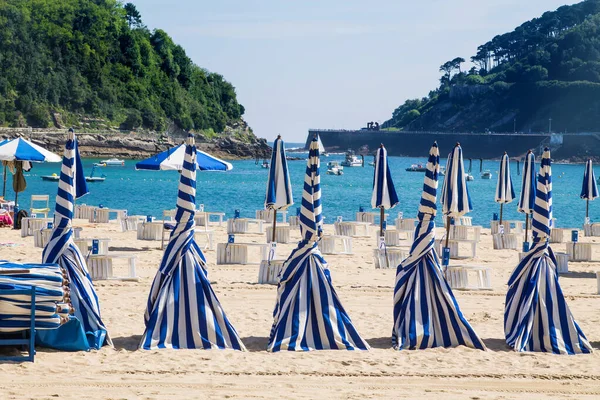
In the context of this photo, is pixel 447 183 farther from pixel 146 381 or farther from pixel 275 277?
pixel 146 381

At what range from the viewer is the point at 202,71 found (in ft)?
519

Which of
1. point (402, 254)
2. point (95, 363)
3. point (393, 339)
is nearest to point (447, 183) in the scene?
point (402, 254)

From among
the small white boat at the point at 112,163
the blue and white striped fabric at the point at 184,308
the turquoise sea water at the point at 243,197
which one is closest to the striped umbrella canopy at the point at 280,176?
the blue and white striped fabric at the point at 184,308

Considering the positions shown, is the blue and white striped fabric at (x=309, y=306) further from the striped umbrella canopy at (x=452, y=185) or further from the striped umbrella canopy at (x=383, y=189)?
the striped umbrella canopy at (x=383, y=189)

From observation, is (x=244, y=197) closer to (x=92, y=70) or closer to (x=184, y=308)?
(x=184, y=308)

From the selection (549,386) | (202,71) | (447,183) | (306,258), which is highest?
(202,71)

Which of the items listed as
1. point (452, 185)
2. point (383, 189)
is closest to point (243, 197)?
point (383, 189)

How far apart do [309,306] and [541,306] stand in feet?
10.1

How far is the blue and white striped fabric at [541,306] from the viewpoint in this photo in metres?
12.1

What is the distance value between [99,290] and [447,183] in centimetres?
669

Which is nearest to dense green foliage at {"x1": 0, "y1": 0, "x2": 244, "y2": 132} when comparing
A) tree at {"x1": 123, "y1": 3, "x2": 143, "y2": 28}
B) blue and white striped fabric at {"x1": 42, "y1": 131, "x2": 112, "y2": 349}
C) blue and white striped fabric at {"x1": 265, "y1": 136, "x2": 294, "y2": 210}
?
tree at {"x1": 123, "y1": 3, "x2": 143, "y2": 28}

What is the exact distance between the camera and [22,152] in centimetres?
2312

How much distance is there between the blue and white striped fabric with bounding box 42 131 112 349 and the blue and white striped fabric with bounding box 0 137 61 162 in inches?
445

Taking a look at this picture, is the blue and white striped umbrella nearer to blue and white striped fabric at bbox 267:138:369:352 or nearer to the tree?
blue and white striped fabric at bbox 267:138:369:352
